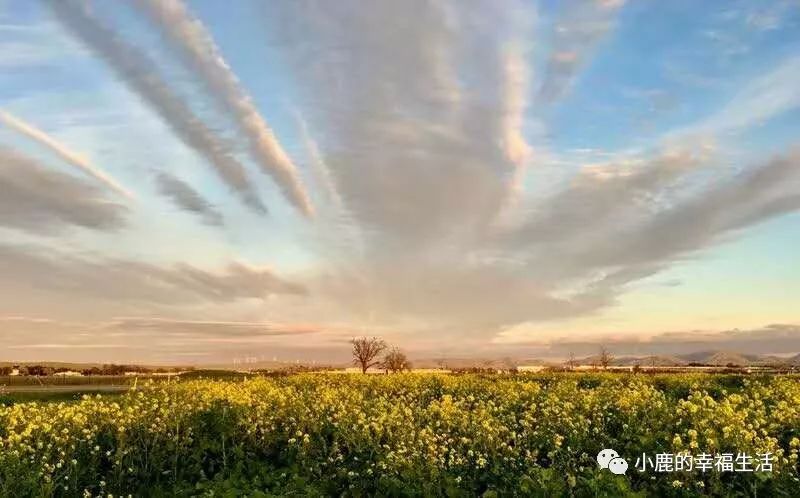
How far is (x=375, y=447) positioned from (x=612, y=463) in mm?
4652

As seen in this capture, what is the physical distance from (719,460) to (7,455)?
12.9m

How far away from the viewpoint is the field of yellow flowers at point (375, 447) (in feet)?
33.9

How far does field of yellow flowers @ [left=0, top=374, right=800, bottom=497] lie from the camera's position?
1034cm

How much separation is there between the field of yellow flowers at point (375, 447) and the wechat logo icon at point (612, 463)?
21 centimetres

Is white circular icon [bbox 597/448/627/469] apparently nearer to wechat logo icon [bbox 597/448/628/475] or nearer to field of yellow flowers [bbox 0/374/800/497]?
wechat logo icon [bbox 597/448/628/475]

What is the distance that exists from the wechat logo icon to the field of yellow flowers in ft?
0.68

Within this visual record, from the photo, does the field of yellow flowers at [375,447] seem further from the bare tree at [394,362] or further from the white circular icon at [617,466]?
the bare tree at [394,362]

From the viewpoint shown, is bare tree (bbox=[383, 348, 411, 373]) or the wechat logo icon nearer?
the wechat logo icon

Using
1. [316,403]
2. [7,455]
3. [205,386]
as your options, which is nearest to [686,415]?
[316,403]

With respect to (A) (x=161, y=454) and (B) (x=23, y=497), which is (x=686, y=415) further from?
(B) (x=23, y=497)

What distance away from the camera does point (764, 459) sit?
10.3 m

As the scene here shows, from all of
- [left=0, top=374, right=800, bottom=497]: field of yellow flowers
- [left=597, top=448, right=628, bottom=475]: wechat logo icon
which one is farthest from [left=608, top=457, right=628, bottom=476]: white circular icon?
[left=0, top=374, right=800, bottom=497]: field of yellow flowers

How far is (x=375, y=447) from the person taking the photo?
12.8m

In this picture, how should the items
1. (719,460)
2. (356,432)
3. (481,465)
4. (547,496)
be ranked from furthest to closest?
(356,432), (481,465), (719,460), (547,496)
